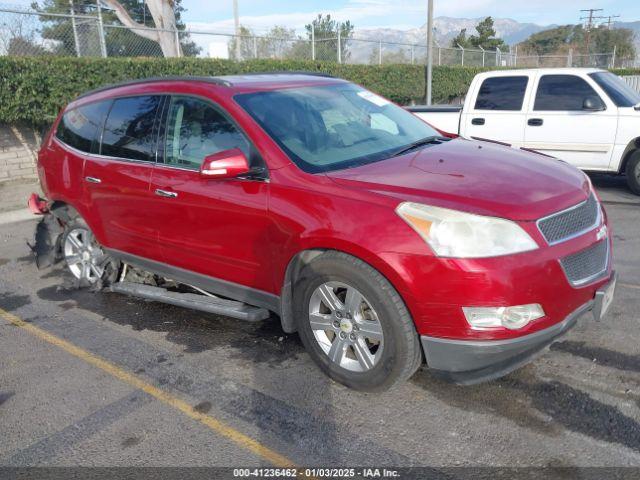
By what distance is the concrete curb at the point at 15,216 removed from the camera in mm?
8525

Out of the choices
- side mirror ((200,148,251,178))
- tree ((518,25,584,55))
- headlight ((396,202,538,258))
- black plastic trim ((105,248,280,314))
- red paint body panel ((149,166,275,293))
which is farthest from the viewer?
tree ((518,25,584,55))

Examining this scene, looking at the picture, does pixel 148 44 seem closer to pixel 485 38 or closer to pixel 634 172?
pixel 634 172

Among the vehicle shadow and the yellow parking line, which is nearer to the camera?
the yellow parking line

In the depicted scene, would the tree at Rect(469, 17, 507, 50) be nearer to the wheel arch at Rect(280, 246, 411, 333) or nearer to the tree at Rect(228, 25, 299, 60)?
the tree at Rect(228, 25, 299, 60)

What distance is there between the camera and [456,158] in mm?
3602

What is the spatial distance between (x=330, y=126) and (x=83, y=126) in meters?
2.40

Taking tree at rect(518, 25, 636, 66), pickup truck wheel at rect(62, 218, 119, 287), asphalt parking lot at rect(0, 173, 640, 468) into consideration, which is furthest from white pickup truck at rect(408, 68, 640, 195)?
tree at rect(518, 25, 636, 66)

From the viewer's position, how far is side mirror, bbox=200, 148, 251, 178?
11.1 feet

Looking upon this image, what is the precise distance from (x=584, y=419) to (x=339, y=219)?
5.48 ft

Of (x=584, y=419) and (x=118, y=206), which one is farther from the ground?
(x=118, y=206)

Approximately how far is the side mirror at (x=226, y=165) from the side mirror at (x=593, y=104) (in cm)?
621

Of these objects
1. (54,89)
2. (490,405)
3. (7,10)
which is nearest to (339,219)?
(490,405)

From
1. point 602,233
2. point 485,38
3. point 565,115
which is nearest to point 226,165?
point 602,233

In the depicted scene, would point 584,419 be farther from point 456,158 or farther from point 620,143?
point 620,143
